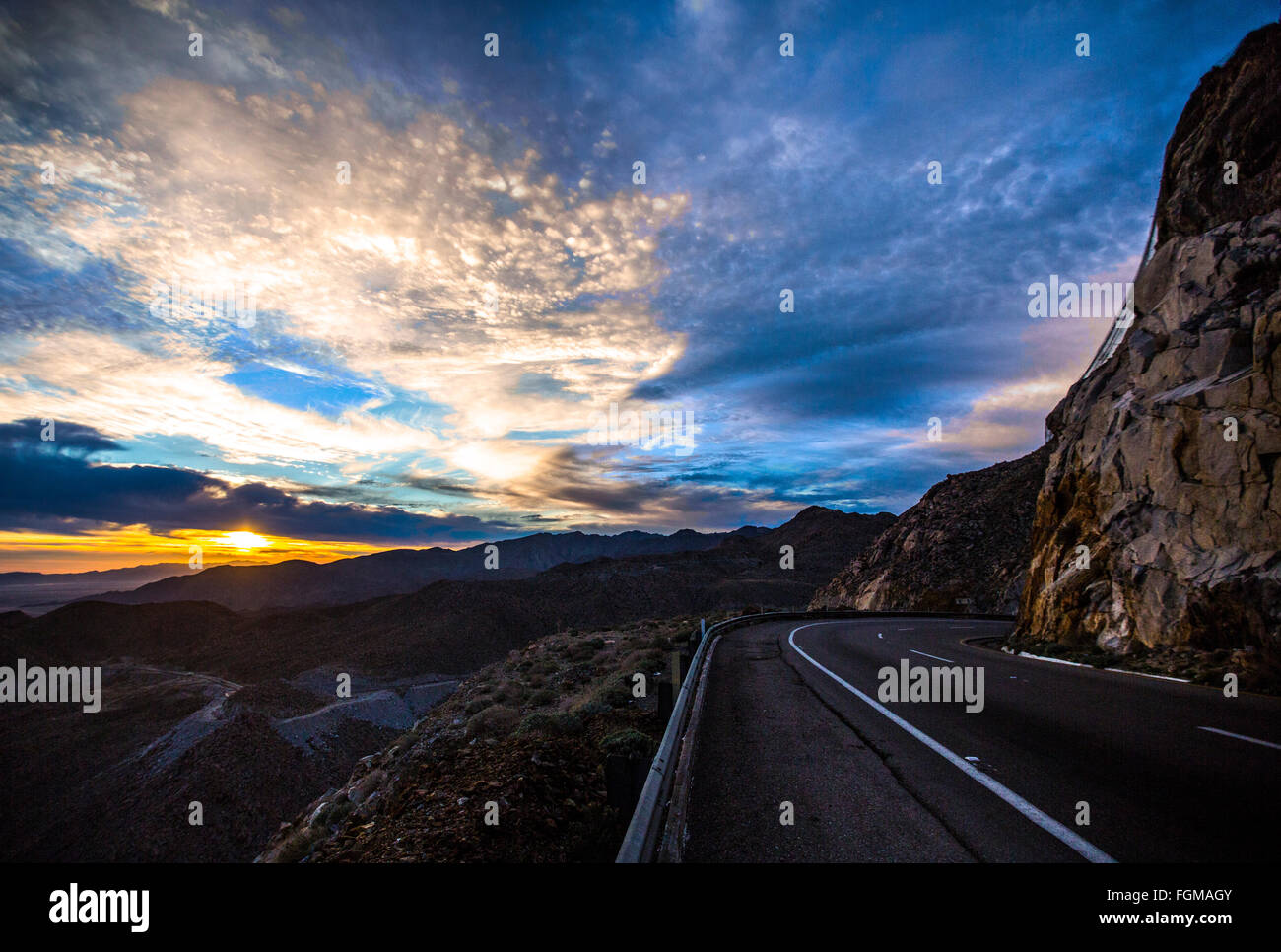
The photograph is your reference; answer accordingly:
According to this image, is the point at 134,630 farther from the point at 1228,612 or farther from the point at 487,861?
the point at 1228,612

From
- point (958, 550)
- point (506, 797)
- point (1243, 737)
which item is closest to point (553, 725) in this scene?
point (506, 797)

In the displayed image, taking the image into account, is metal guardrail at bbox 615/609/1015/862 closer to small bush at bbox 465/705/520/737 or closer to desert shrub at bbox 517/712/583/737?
desert shrub at bbox 517/712/583/737

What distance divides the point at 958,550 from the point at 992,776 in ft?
151

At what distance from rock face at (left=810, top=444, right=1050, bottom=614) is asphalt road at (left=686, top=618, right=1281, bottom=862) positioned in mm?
33215

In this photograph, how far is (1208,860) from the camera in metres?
3.43

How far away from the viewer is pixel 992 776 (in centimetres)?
511

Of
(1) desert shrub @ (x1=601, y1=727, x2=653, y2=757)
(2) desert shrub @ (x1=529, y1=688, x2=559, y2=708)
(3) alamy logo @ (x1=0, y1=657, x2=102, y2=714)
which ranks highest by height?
(1) desert shrub @ (x1=601, y1=727, x2=653, y2=757)

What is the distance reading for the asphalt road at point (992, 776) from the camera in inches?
148

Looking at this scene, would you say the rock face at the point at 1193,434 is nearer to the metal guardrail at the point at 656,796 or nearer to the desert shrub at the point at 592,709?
the metal guardrail at the point at 656,796

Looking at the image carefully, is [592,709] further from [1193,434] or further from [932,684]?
[1193,434]
